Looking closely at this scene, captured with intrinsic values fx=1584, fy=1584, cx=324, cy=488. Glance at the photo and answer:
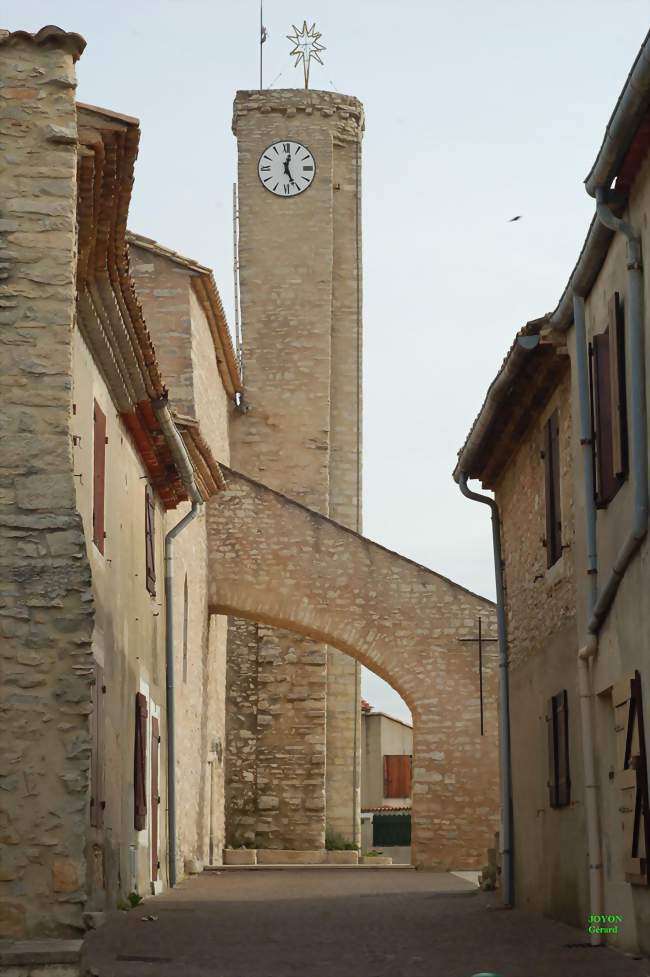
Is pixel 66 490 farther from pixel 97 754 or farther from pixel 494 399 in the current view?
pixel 494 399

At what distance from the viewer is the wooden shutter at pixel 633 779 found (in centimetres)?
878

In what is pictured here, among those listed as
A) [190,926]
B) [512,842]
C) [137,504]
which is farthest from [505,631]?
[190,926]

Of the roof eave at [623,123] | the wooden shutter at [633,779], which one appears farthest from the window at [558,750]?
the roof eave at [623,123]

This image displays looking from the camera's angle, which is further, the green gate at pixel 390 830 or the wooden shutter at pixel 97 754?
the green gate at pixel 390 830

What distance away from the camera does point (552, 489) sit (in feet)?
39.8

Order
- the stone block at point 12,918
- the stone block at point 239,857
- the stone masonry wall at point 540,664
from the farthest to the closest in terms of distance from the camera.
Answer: the stone block at point 239,857, the stone masonry wall at point 540,664, the stone block at point 12,918

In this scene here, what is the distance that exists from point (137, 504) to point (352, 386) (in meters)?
15.6

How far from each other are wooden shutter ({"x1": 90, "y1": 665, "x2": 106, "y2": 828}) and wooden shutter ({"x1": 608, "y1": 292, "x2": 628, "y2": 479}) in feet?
14.8

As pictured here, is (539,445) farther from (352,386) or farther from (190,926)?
(352,386)

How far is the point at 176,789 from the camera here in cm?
1845

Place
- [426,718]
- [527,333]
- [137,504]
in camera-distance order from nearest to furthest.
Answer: [527,333]
[137,504]
[426,718]

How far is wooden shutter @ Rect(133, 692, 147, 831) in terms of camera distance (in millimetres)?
14727

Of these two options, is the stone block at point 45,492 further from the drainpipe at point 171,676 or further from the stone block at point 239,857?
the stone block at point 239,857

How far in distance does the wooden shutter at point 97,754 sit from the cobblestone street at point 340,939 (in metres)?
0.81
